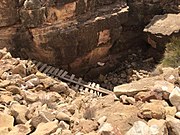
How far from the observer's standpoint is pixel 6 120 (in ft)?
12.1

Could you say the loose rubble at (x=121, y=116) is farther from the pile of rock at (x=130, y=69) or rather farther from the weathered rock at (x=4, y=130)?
the pile of rock at (x=130, y=69)

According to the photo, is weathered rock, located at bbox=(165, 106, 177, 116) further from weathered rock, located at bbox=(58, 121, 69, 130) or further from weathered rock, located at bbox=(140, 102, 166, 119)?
weathered rock, located at bbox=(58, 121, 69, 130)

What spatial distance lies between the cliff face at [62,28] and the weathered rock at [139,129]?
669cm

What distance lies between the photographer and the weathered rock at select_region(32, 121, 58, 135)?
312cm

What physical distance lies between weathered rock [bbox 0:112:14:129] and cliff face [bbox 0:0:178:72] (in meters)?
5.57

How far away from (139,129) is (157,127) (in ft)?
0.53

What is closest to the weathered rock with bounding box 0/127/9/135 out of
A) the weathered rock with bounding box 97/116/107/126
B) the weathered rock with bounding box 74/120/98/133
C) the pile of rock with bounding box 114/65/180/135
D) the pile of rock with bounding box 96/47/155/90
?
the weathered rock with bounding box 74/120/98/133

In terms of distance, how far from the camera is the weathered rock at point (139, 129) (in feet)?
8.88

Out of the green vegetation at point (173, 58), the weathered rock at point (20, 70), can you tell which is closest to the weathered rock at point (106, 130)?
the green vegetation at point (173, 58)

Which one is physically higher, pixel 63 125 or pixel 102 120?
pixel 102 120

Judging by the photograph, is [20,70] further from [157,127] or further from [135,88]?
[157,127]

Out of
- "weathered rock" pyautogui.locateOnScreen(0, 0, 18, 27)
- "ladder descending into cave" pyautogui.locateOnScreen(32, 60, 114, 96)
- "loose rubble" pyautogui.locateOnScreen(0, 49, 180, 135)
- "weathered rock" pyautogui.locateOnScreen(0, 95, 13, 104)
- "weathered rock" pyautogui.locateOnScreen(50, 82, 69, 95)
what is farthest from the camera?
"weathered rock" pyautogui.locateOnScreen(0, 0, 18, 27)

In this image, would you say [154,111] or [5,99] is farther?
[5,99]

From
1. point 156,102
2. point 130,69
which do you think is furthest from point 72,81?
point 156,102
